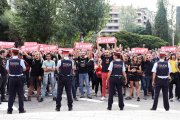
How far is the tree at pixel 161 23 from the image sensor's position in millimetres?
80688

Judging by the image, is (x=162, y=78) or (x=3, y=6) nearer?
(x=162, y=78)

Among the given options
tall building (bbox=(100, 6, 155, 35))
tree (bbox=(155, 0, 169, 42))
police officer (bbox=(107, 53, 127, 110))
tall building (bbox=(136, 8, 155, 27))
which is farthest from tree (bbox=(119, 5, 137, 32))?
police officer (bbox=(107, 53, 127, 110))

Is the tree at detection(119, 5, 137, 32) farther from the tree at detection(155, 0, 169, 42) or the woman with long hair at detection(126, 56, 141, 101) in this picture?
the woman with long hair at detection(126, 56, 141, 101)

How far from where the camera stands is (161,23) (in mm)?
81562

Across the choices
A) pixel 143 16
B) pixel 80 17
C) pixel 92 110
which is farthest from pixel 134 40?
pixel 143 16

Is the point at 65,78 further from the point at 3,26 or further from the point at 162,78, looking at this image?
the point at 3,26

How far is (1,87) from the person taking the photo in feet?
51.7

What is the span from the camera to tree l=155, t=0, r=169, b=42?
3177 inches

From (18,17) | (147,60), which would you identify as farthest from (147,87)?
(18,17)

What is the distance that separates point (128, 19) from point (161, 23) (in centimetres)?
2697

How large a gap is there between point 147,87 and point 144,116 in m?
7.30

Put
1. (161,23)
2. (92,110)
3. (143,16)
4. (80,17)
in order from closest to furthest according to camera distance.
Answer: (92,110) → (80,17) → (161,23) → (143,16)

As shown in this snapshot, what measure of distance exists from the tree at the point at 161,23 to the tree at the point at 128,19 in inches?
882

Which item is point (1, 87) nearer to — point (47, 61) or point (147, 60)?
point (47, 61)
